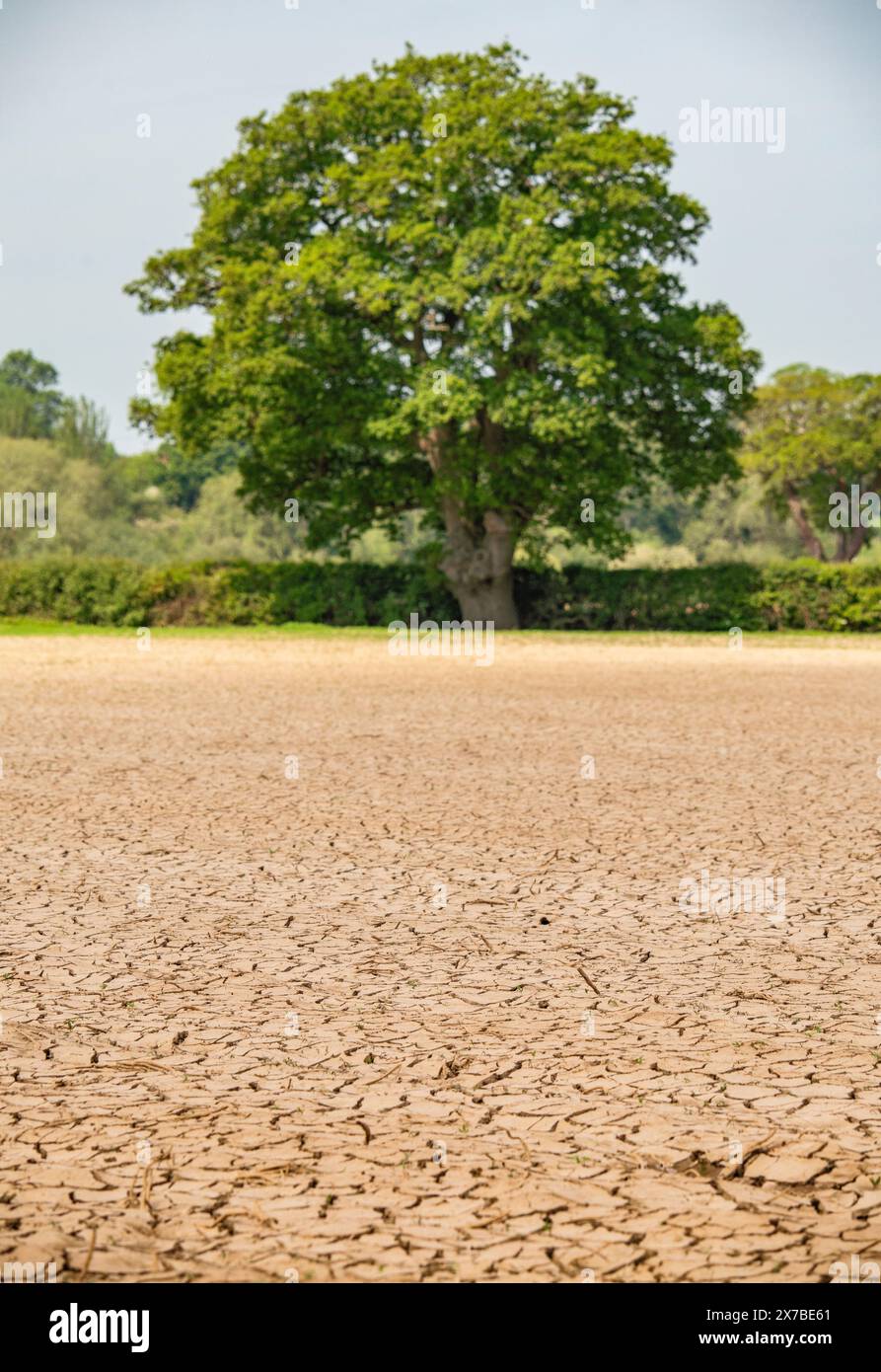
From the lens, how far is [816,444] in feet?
192

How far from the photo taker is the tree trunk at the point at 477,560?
3534 centimetres

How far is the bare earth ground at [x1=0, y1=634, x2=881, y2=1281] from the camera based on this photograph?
3.11m

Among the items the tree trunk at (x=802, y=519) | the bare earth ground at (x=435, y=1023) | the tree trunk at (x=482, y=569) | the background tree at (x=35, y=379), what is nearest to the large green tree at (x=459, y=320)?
the tree trunk at (x=482, y=569)

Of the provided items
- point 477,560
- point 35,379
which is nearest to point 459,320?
point 477,560

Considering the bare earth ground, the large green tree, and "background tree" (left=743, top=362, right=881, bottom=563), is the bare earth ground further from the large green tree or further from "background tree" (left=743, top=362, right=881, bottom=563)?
"background tree" (left=743, top=362, right=881, bottom=563)

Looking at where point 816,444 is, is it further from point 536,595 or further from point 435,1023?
point 435,1023

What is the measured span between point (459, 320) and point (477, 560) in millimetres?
5896

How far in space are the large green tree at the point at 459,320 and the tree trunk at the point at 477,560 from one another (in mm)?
64

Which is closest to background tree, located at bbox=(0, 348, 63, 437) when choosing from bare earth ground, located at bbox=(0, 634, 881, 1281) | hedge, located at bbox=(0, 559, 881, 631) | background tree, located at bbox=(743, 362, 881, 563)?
background tree, located at bbox=(743, 362, 881, 563)

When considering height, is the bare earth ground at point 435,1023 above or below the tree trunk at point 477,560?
below

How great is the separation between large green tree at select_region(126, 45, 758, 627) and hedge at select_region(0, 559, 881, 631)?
4.91 feet

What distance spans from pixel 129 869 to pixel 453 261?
27692 millimetres
